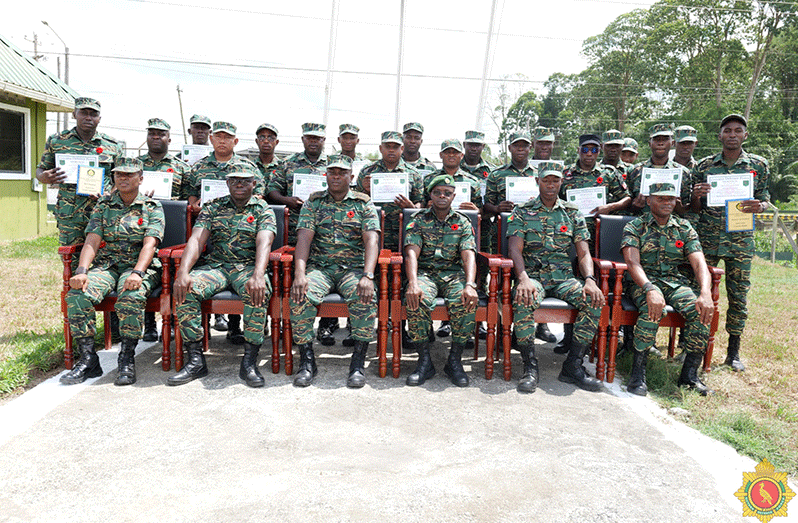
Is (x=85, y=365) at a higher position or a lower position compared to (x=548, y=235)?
lower

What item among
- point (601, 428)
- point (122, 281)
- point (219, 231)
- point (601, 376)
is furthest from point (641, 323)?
point (122, 281)

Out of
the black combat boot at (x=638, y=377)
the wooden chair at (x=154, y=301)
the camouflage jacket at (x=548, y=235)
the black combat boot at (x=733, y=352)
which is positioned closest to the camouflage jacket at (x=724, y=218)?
the black combat boot at (x=733, y=352)

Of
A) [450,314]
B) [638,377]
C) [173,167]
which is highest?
[173,167]

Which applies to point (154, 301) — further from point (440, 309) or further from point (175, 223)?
point (440, 309)

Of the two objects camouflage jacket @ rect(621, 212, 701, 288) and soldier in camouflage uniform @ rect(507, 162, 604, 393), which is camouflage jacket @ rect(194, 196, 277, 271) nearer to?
soldier in camouflage uniform @ rect(507, 162, 604, 393)

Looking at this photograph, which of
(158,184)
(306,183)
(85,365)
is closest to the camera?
(85,365)

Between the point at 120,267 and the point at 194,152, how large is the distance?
1.86 metres

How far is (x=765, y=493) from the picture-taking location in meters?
2.79

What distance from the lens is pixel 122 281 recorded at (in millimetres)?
4270

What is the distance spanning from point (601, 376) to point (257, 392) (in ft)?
8.99

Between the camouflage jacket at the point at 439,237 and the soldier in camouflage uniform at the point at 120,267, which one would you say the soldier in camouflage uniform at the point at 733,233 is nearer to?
the camouflage jacket at the point at 439,237

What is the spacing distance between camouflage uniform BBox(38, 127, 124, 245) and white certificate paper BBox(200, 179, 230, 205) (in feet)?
3.06

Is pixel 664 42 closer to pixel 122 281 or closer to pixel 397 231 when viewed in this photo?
pixel 397 231

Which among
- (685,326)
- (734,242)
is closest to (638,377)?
(685,326)
